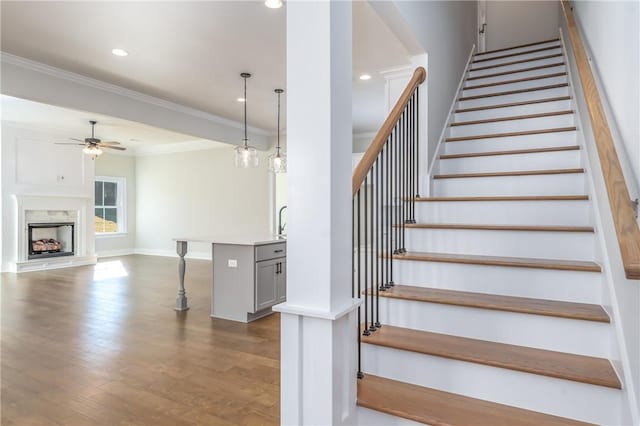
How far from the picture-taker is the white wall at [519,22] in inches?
223

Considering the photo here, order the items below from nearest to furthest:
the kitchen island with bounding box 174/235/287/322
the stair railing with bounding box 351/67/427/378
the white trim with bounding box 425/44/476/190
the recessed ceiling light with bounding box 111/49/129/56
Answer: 1. the stair railing with bounding box 351/67/427/378
2. the white trim with bounding box 425/44/476/190
3. the recessed ceiling light with bounding box 111/49/129/56
4. the kitchen island with bounding box 174/235/287/322

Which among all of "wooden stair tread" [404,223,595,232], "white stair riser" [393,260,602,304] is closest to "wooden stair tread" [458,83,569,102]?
"wooden stair tread" [404,223,595,232]

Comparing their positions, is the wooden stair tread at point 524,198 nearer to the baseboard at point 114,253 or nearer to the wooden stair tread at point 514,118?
the wooden stair tread at point 514,118

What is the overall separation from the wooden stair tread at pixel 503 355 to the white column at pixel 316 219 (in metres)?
0.43

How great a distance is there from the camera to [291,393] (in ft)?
4.74

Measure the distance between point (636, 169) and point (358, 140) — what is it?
6.70m

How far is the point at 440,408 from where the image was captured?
1.51 metres

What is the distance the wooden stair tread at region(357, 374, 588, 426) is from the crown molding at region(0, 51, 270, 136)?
4857 millimetres

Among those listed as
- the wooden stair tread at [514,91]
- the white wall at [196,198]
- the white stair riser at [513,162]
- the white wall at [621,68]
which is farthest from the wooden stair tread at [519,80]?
the white wall at [196,198]

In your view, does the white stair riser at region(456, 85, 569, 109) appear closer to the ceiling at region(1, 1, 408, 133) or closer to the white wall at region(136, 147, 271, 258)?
the ceiling at region(1, 1, 408, 133)

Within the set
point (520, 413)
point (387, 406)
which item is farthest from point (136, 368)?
point (520, 413)

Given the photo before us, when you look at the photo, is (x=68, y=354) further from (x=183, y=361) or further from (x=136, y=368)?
(x=183, y=361)

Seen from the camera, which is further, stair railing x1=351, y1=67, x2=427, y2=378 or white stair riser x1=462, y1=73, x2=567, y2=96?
white stair riser x1=462, y1=73, x2=567, y2=96

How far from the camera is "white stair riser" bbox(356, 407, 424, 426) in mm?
1500
